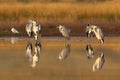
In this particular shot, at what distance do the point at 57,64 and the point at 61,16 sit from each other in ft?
34.4

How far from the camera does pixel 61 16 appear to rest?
20.3m

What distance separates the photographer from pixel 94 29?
711 cm

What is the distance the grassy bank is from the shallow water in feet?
16.0

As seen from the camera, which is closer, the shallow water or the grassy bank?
the shallow water

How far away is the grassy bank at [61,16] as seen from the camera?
17.8 metres

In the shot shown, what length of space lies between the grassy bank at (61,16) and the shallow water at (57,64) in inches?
192

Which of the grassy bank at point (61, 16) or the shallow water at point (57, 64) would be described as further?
the grassy bank at point (61, 16)

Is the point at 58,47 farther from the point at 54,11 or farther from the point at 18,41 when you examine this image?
the point at 54,11

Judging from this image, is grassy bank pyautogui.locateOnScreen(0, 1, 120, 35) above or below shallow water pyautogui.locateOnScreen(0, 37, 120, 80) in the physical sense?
below

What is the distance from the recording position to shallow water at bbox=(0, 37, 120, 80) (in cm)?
910

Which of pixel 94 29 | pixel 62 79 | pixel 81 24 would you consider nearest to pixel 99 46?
pixel 62 79

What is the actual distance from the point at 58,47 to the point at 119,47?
4.81 feet

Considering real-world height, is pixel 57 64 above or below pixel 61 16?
above

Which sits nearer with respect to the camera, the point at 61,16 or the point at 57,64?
the point at 57,64
